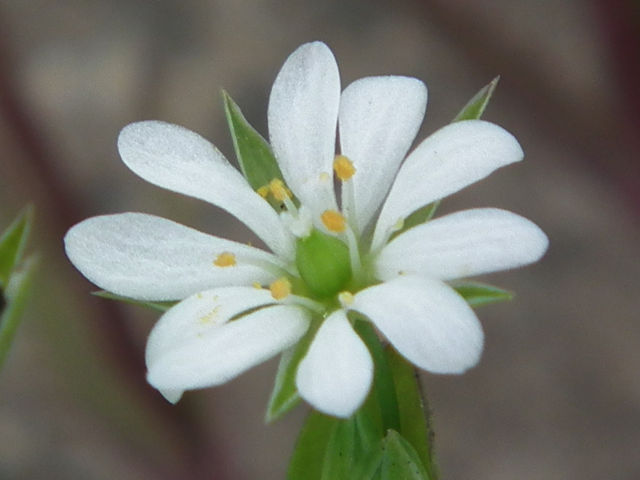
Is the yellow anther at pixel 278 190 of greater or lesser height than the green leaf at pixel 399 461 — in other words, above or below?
above

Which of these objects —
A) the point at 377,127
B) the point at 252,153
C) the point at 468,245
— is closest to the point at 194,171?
the point at 252,153

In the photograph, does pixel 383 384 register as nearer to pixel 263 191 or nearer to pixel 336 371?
pixel 336 371

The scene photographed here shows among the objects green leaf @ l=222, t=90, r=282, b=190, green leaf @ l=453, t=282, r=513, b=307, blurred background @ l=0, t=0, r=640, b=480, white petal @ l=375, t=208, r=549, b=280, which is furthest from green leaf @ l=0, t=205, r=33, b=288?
blurred background @ l=0, t=0, r=640, b=480

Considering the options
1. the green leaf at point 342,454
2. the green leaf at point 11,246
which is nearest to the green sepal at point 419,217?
the green leaf at point 342,454

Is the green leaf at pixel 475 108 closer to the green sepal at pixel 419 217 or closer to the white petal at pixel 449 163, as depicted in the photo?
the white petal at pixel 449 163

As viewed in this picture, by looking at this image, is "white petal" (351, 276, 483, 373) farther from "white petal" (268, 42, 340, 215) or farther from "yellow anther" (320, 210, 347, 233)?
"white petal" (268, 42, 340, 215)
